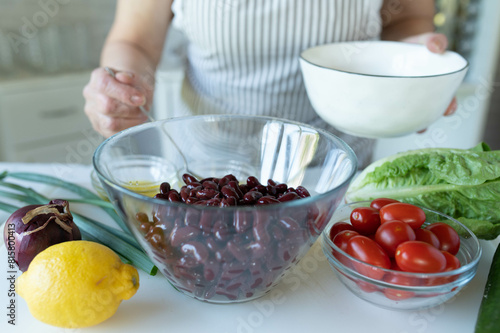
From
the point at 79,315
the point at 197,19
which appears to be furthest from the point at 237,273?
the point at 197,19

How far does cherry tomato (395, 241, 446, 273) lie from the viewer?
496 mm

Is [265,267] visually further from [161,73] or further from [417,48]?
[161,73]

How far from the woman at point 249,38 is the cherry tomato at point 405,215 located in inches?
19.1

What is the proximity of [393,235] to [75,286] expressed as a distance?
37cm

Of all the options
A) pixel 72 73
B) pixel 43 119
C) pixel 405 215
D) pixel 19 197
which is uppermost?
pixel 405 215

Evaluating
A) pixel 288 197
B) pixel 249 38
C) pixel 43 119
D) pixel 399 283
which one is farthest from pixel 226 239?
pixel 43 119

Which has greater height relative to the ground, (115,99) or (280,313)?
(115,99)

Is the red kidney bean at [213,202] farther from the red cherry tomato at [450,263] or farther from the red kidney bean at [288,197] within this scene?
the red cherry tomato at [450,263]

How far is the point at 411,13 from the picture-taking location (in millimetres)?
1250

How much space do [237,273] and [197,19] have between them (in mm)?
776

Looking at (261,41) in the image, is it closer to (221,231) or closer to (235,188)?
(235,188)

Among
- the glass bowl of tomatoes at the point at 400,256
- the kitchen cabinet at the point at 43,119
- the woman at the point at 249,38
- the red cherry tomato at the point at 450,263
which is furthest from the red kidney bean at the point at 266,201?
the kitchen cabinet at the point at 43,119

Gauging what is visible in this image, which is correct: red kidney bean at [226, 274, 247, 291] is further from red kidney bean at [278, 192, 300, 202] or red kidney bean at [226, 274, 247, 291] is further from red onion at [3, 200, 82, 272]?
red onion at [3, 200, 82, 272]

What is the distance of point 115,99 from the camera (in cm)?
83
